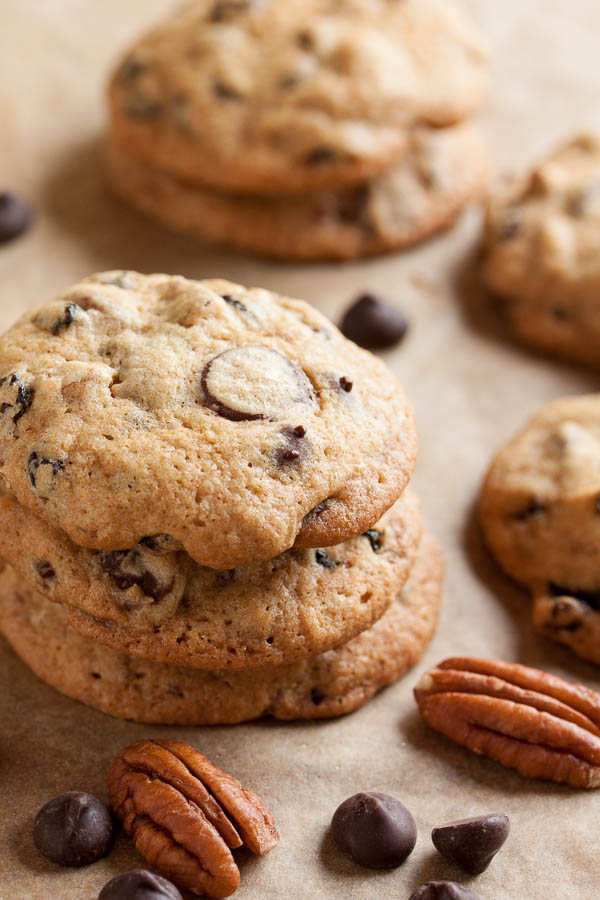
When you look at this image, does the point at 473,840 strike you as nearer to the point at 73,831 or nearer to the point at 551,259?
the point at 73,831

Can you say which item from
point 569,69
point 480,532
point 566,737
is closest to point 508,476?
point 480,532

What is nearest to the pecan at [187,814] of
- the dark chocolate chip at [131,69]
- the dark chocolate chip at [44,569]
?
the dark chocolate chip at [44,569]

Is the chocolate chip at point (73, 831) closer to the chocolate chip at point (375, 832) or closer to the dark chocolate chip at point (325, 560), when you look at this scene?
the chocolate chip at point (375, 832)

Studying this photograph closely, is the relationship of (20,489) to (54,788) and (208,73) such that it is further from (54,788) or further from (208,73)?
(208,73)

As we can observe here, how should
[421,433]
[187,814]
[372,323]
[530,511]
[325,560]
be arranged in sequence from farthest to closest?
[372,323] < [421,433] < [530,511] < [325,560] < [187,814]

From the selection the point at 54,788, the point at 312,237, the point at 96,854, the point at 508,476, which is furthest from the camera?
the point at 312,237

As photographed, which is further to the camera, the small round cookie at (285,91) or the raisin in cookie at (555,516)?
the small round cookie at (285,91)

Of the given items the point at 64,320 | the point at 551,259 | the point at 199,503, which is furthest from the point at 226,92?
the point at 199,503
